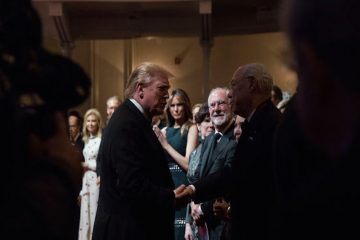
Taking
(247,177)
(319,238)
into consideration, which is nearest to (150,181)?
(247,177)

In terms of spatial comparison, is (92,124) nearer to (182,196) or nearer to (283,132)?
(182,196)

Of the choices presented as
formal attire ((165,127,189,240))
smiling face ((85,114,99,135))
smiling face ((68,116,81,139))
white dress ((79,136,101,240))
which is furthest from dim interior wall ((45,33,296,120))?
formal attire ((165,127,189,240))

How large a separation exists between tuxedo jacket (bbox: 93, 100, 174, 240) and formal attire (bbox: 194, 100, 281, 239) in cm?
47

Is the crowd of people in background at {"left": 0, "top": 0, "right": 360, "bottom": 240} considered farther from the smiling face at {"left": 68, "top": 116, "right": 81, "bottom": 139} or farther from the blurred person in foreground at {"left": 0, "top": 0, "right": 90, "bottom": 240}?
the smiling face at {"left": 68, "top": 116, "right": 81, "bottom": 139}

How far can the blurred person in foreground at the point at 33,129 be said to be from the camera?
6.14ft

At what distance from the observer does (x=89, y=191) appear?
1105cm

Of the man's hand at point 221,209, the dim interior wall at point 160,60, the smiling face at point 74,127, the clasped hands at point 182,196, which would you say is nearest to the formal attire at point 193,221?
the man's hand at point 221,209

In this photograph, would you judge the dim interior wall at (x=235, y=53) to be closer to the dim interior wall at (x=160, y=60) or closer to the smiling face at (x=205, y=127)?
the dim interior wall at (x=160, y=60)

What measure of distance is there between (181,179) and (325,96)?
6691 millimetres

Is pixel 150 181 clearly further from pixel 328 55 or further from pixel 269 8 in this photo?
pixel 269 8

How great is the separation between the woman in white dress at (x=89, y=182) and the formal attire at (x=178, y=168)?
225 cm

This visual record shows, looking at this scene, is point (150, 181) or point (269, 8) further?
point (269, 8)

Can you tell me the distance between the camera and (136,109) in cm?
548

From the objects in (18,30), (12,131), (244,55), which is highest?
(244,55)
